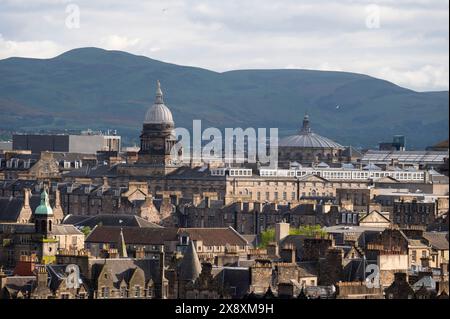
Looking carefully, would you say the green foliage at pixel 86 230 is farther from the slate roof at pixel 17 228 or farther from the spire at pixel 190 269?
the spire at pixel 190 269

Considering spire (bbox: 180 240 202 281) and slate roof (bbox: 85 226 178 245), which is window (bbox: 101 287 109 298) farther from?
slate roof (bbox: 85 226 178 245)

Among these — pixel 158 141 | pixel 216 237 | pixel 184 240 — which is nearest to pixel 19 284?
pixel 184 240

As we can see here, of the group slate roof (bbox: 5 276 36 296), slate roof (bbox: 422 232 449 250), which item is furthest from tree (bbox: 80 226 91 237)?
slate roof (bbox: 5 276 36 296)

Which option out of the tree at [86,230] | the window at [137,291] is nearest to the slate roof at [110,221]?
the tree at [86,230]

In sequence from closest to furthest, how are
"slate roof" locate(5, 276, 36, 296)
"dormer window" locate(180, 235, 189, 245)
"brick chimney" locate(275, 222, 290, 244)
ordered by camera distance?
"slate roof" locate(5, 276, 36, 296)
"dormer window" locate(180, 235, 189, 245)
"brick chimney" locate(275, 222, 290, 244)

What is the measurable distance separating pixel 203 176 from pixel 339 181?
11569mm

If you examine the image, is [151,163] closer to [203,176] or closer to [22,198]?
[203,176]

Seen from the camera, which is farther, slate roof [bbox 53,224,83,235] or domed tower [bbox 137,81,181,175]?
domed tower [bbox 137,81,181,175]

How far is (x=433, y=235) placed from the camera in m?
89.2

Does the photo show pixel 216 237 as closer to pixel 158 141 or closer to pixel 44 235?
pixel 44 235

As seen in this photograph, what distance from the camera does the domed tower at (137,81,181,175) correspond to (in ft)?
572
